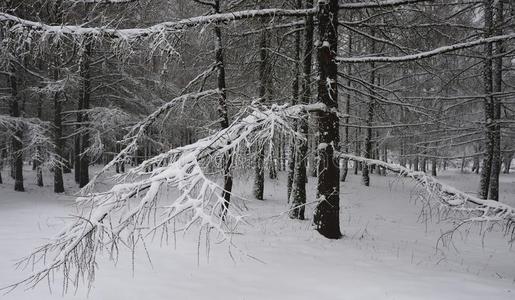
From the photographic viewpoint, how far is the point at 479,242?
10117mm

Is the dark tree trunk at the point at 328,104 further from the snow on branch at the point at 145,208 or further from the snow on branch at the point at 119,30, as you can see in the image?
the snow on branch at the point at 145,208

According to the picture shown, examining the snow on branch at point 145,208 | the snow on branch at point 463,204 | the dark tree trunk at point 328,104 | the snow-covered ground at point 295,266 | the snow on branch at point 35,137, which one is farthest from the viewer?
the snow on branch at point 35,137

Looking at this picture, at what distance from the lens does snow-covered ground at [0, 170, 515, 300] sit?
4.95 metres

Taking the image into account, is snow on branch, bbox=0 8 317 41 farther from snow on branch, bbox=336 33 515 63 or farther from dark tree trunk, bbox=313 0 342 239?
snow on branch, bbox=336 33 515 63

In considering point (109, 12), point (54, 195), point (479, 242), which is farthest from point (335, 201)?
point (54, 195)

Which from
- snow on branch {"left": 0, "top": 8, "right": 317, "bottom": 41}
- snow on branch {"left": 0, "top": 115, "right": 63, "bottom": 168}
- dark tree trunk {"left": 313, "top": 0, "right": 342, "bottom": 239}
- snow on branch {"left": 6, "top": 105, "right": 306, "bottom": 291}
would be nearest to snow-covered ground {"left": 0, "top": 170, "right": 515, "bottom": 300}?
snow on branch {"left": 6, "top": 105, "right": 306, "bottom": 291}

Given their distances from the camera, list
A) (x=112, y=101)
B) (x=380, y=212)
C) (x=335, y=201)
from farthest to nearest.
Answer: (x=112, y=101), (x=380, y=212), (x=335, y=201)

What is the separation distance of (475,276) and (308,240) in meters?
3.10

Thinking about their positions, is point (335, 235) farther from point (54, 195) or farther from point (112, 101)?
point (112, 101)

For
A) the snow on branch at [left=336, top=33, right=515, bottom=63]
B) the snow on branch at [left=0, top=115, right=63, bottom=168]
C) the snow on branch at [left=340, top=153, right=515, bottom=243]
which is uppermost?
the snow on branch at [left=336, top=33, right=515, bottom=63]

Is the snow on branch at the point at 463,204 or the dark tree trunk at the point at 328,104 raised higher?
the dark tree trunk at the point at 328,104

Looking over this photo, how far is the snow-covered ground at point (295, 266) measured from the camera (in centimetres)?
495

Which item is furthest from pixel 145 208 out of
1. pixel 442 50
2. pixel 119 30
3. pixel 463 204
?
pixel 442 50

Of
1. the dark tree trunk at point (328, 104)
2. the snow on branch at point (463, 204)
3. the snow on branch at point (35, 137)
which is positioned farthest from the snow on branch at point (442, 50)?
the snow on branch at point (35, 137)
